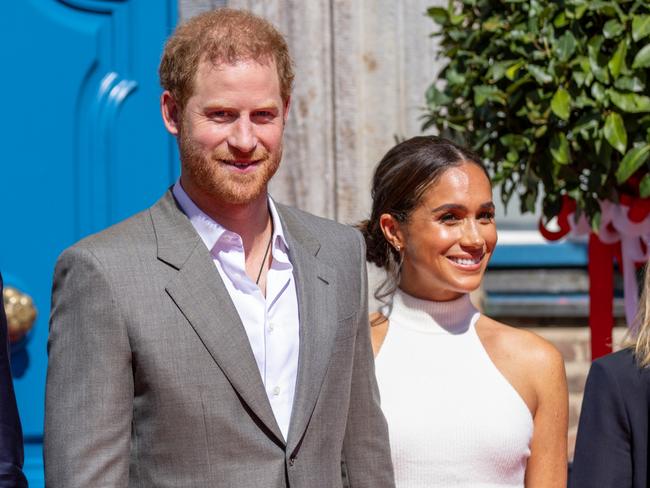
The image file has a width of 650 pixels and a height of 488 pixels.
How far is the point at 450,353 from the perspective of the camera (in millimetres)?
3154

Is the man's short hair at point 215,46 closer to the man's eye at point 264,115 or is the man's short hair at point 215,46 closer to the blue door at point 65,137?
the man's eye at point 264,115

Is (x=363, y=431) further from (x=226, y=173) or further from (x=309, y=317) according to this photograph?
(x=226, y=173)

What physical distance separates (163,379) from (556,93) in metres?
1.52

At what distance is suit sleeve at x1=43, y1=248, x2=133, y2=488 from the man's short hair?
36 centimetres

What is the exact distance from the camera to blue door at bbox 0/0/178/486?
376cm

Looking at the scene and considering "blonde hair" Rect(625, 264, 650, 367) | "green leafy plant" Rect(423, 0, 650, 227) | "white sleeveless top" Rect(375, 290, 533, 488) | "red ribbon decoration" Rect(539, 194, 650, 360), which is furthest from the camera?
"red ribbon decoration" Rect(539, 194, 650, 360)

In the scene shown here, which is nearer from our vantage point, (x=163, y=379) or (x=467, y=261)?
(x=163, y=379)

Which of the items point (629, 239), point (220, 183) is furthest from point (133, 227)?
point (629, 239)

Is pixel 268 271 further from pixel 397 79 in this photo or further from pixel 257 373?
pixel 397 79

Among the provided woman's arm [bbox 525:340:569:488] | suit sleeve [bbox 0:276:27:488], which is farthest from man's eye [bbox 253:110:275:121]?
woman's arm [bbox 525:340:569:488]

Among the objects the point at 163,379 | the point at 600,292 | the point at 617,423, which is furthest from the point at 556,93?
the point at 163,379

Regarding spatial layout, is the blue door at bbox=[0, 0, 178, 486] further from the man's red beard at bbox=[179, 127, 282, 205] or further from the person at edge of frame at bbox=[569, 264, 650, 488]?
the person at edge of frame at bbox=[569, 264, 650, 488]

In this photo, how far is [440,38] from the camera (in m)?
4.10

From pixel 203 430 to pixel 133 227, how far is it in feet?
1.30
